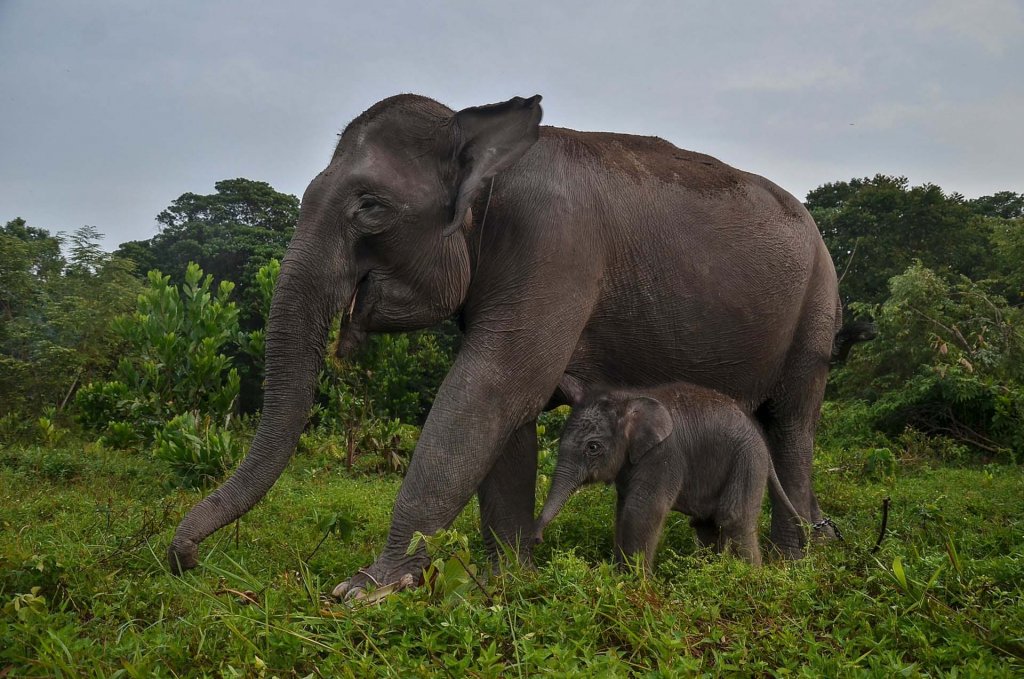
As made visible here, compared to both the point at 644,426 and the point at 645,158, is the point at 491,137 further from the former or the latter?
the point at 644,426

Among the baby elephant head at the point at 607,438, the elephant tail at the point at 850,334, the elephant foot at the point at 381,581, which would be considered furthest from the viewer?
the elephant tail at the point at 850,334

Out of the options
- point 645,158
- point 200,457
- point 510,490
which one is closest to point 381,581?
point 510,490

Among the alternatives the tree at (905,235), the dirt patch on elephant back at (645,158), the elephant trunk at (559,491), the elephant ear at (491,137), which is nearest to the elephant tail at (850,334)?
the dirt patch on elephant back at (645,158)

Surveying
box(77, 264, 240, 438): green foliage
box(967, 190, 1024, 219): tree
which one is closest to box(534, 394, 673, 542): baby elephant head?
box(77, 264, 240, 438): green foliage

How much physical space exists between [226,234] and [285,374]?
17.2 meters

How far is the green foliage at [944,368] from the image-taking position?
32.8ft

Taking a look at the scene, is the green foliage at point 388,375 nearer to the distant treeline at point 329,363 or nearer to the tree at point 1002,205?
the distant treeline at point 329,363

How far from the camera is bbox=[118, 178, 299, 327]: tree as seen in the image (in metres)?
18.5

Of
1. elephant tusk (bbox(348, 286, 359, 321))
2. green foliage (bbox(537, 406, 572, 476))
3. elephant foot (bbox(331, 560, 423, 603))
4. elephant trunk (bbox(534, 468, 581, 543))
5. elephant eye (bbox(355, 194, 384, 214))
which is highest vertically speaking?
elephant eye (bbox(355, 194, 384, 214))

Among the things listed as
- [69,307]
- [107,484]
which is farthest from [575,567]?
[69,307]

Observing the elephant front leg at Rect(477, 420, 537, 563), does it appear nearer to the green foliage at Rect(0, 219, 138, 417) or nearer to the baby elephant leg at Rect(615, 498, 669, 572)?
the baby elephant leg at Rect(615, 498, 669, 572)

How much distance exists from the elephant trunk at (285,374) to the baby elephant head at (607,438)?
3.84 ft

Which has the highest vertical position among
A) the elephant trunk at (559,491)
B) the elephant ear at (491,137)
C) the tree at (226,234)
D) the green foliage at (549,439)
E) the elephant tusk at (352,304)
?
the tree at (226,234)

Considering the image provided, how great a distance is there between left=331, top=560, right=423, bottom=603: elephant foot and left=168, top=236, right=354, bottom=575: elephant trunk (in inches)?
20.0
